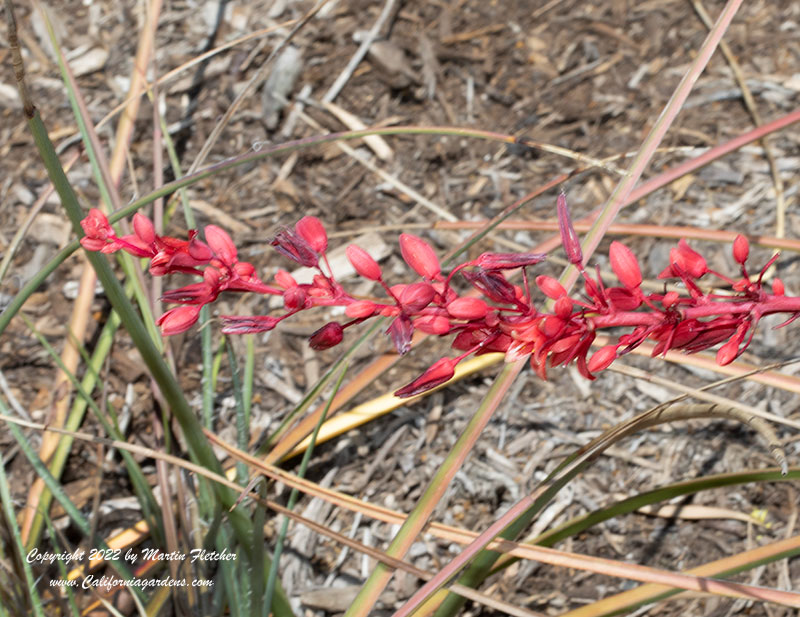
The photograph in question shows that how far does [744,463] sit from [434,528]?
2.61 feet

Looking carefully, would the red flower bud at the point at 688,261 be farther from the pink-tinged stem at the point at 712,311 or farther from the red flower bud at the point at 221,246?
the red flower bud at the point at 221,246

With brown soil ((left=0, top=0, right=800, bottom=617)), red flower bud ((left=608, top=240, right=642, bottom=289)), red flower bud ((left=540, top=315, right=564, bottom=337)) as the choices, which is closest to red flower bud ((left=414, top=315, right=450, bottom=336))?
red flower bud ((left=540, top=315, right=564, bottom=337))

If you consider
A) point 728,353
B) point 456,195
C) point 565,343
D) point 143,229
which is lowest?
point 456,195

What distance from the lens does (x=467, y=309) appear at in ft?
2.64

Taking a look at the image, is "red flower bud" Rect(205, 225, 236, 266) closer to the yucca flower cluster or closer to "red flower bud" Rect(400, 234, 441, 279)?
the yucca flower cluster

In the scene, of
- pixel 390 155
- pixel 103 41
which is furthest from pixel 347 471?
pixel 103 41

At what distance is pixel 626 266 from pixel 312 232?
0.36 metres

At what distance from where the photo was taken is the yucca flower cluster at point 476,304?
2.70 feet

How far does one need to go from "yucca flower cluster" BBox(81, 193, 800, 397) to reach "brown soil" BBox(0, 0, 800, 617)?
0.89 m

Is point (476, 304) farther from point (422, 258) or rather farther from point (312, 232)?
point (312, 232)

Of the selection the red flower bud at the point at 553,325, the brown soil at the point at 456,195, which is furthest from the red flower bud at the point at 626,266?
the brown soil at the point at 456,195

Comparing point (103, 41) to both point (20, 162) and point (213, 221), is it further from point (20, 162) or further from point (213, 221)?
point (213, 221)

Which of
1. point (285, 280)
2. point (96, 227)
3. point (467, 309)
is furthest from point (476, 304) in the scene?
point (96, 227)

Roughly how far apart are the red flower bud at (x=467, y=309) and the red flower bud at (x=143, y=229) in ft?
1.17
